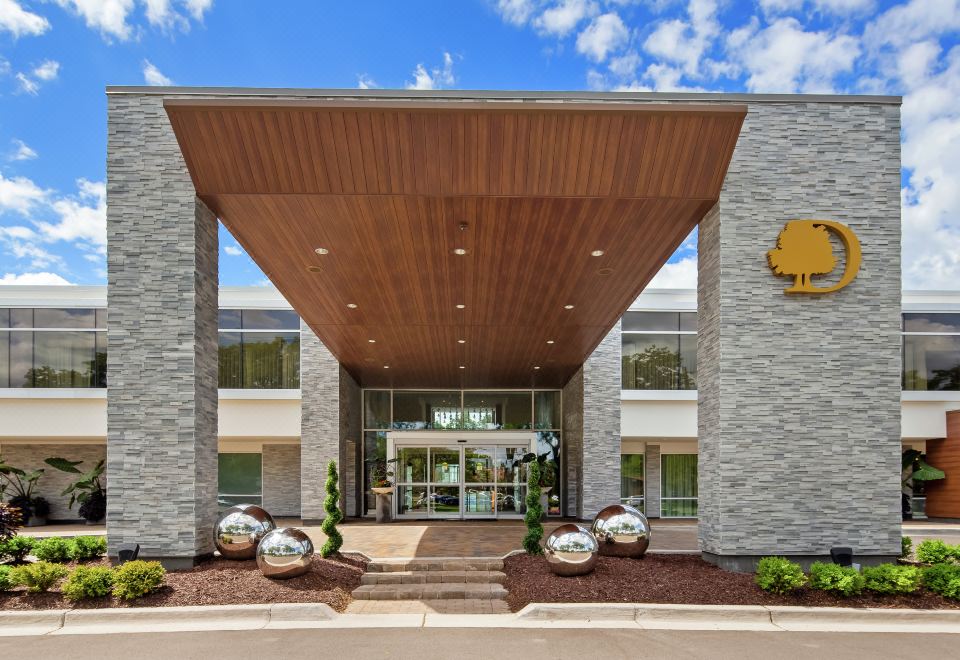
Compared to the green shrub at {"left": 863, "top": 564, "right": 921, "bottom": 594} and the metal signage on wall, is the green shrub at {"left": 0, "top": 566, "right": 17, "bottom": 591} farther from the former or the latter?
the metal signage on wall

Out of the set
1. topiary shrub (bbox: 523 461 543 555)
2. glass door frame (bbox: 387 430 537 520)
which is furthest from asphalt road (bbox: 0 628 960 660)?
glass door frame (bbox: 387 430 537 520)

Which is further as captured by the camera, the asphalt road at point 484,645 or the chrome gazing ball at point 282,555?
the chrome gazing ball at point 282,555

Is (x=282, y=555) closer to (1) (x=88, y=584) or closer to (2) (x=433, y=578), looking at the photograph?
(1) (x=88, y=584)

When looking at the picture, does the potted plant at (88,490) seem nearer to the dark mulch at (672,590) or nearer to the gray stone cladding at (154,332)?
the gray stone cladding at (154,332)

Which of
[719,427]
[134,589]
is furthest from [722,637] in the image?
[134,589]

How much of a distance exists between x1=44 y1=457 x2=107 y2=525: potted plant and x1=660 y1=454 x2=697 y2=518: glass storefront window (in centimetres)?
1846

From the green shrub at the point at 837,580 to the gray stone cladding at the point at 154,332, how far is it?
851cm

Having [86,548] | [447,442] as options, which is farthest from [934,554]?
[447,442]

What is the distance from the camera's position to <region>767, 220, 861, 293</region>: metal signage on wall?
941 centimetres

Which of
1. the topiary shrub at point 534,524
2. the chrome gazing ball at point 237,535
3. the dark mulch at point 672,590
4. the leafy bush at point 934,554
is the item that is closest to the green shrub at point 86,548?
the chrome gazing ball at point 237,535

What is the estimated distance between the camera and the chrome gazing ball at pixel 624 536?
1029cm

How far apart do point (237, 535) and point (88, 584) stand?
78.8 inches

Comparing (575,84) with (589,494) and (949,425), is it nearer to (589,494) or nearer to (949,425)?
(589,494)

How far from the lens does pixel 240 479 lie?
22.4m
